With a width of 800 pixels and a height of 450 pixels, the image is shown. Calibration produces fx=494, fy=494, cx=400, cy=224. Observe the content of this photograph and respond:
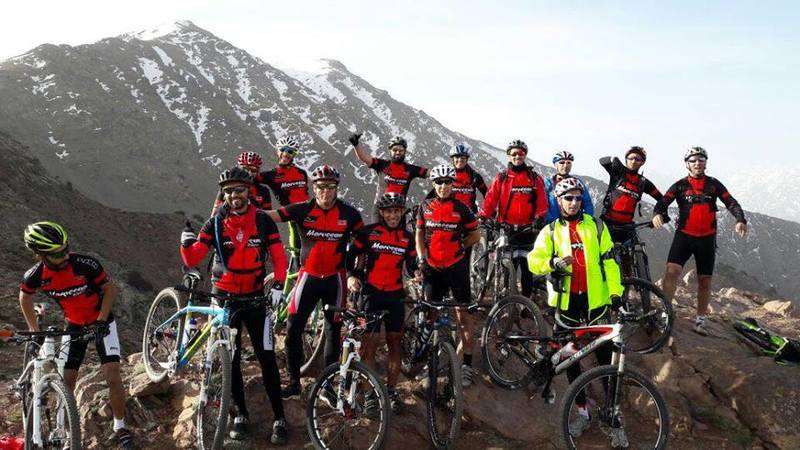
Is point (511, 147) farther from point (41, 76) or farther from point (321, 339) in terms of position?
point (41, 76)

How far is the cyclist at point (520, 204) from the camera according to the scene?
995cm

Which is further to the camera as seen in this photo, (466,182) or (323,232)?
(466,182)

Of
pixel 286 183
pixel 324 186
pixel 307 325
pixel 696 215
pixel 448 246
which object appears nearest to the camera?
pixel 324 186

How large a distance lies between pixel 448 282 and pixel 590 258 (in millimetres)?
2379

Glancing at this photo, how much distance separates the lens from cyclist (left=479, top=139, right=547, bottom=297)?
995 centimetres

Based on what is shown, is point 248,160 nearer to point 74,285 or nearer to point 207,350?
point 74,285

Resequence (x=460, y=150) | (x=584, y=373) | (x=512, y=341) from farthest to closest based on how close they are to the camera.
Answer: (x=460, y=150) < (x=512, y=341) < (x=584, y=373)

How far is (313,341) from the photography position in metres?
9.23

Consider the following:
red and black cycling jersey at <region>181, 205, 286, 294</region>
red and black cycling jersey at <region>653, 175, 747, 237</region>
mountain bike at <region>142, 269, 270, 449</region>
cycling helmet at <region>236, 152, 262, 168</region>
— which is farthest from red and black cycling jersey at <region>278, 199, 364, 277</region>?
red and black cycling jersey at <region>653, 175, 747, 237</region>

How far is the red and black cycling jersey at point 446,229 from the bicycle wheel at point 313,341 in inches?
93.5

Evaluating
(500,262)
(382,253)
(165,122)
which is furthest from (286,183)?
(165,122)

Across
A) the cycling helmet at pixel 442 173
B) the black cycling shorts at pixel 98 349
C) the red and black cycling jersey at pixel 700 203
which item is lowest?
the black cycling shorts at pixel 98 349

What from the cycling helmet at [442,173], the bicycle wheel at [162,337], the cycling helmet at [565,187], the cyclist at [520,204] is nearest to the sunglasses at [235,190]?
the bicycle wheel at [162,337]

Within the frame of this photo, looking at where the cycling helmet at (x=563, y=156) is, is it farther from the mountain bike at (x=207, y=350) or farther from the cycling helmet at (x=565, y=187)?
the mountain bike at (x=207, y=350)
